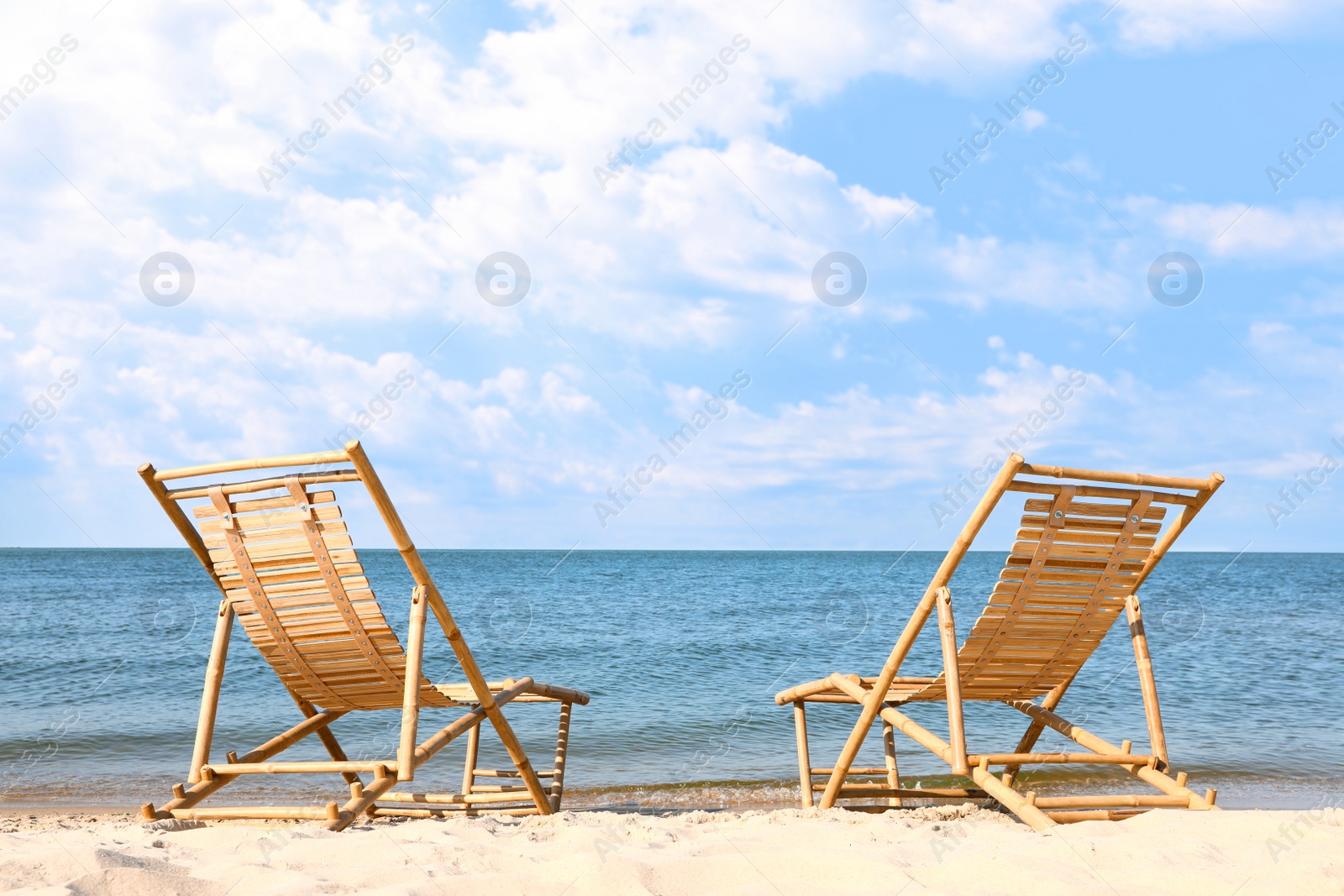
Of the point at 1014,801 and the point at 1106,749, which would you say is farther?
the point at 1106,749

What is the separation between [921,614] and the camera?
398cm

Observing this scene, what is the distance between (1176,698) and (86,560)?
182ft

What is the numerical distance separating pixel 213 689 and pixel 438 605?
1.14m

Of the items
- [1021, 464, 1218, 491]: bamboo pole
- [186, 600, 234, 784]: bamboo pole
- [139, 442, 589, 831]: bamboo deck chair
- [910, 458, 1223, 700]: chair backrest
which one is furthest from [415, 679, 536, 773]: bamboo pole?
[1021, 464, 1218, 491]: bamboo pole

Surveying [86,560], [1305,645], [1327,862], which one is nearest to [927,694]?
[1327,862]

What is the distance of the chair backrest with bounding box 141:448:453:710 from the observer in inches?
149

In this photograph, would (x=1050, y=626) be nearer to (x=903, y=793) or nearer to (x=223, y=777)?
(x=903, y=793)

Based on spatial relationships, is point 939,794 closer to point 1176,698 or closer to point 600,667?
point 1176,698

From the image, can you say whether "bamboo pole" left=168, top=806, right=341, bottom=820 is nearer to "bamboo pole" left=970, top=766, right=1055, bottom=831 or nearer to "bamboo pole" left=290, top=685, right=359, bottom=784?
"bamboo pole" left=290, top=685, right=359, bottom=784

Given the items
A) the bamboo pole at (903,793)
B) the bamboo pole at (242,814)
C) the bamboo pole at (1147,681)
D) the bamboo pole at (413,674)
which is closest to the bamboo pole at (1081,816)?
the bamboo pole at (1147,681)

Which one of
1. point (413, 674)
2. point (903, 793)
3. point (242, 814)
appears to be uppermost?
point (413, 674)

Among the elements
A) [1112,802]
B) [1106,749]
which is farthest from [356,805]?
[1106,749]

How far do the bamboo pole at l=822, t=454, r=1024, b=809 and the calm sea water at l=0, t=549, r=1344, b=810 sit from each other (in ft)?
6.02

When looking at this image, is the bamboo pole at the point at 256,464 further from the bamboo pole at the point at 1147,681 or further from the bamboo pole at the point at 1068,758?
the bamboo pole at the point at 1147,681
